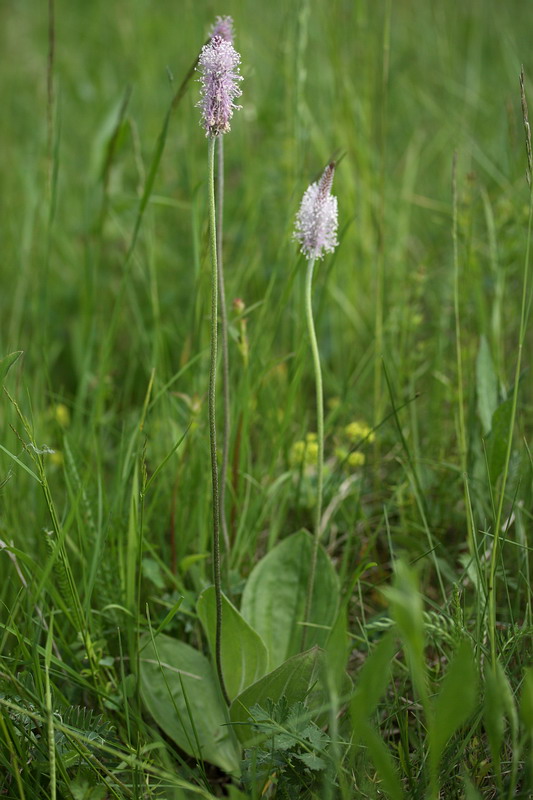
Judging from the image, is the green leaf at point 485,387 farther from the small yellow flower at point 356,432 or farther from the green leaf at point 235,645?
the green leaf at point 235,645

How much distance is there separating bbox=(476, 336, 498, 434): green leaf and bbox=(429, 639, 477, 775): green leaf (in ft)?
3.20

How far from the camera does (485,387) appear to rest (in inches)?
65.1

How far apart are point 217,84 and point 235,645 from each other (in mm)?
975

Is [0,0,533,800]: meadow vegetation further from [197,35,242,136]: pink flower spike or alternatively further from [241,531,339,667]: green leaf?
[197,35,242,136]: pink flower spike

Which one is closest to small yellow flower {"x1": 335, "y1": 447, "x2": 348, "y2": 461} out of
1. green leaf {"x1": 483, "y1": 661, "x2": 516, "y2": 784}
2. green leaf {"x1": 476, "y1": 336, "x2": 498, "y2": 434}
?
green leaf {"x1": 476, "y1": 336, "x2": 498, "y2": 434}

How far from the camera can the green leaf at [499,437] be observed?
147cm

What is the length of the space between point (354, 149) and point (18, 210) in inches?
62.5

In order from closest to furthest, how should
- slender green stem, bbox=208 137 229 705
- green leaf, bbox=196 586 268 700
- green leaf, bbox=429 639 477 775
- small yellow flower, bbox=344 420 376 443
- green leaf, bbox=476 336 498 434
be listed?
1. green leaf, bbox=429 639 477 775
2. slender green stem, bbox=208 137 229 705
3. green leaf, bbox=196 586 268 700
4. green leaf, bbox=476 336 498 434
5. small yellow flower, bbox=344 420 376 443

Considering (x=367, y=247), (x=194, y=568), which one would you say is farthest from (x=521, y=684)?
(x=367, y=247)

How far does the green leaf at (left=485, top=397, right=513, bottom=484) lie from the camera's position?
1.47 m

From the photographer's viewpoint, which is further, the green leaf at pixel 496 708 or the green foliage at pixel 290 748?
the green foliage at pixel 290 748

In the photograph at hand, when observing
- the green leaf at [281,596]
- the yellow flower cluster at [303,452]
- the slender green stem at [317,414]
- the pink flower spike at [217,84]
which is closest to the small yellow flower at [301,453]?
the yellow flower cluster at [303,452]

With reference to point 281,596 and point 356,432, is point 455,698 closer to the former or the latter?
point 281,596

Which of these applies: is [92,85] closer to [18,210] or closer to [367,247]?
[18,210]
